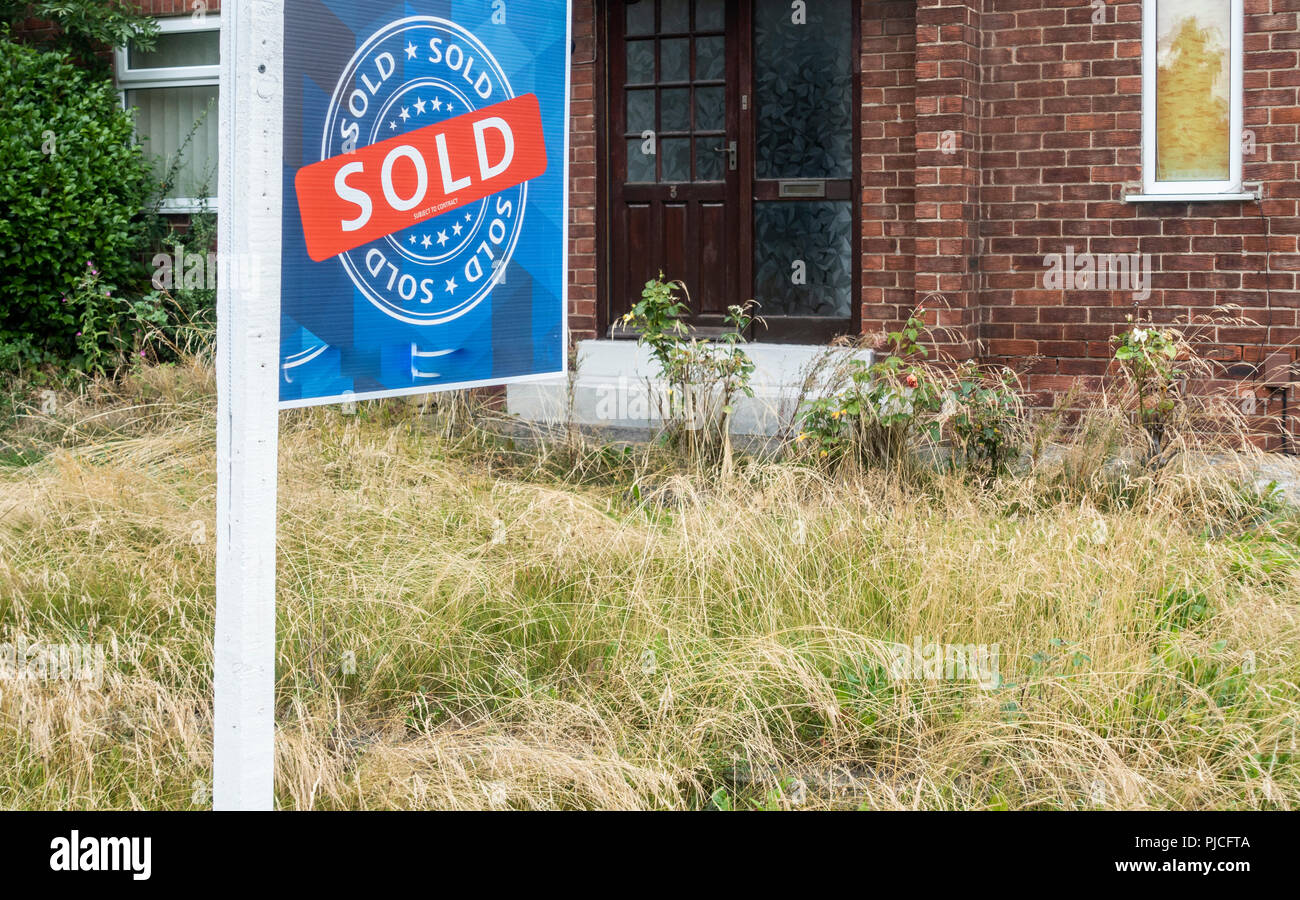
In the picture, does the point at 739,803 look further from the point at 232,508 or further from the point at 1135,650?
the point at 232,508


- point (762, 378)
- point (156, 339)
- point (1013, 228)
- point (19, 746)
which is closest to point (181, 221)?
point (156, 339)

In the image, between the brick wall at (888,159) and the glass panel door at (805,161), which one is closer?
the brick wall at (888,159)

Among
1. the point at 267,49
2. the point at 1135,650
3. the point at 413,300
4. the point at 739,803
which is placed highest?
the point at 267,49

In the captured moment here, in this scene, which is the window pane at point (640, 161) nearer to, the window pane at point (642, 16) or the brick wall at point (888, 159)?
the window pane at point (642, 16)

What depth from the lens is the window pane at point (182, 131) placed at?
10758 mm

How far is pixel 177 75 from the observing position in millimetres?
10766

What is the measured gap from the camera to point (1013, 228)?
806cm

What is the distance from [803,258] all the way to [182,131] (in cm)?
522

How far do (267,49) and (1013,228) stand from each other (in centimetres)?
607

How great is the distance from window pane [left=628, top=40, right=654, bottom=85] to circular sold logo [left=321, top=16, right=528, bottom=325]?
614 cm

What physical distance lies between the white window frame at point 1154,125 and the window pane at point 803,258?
1.81m

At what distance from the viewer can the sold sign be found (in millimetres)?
2824
